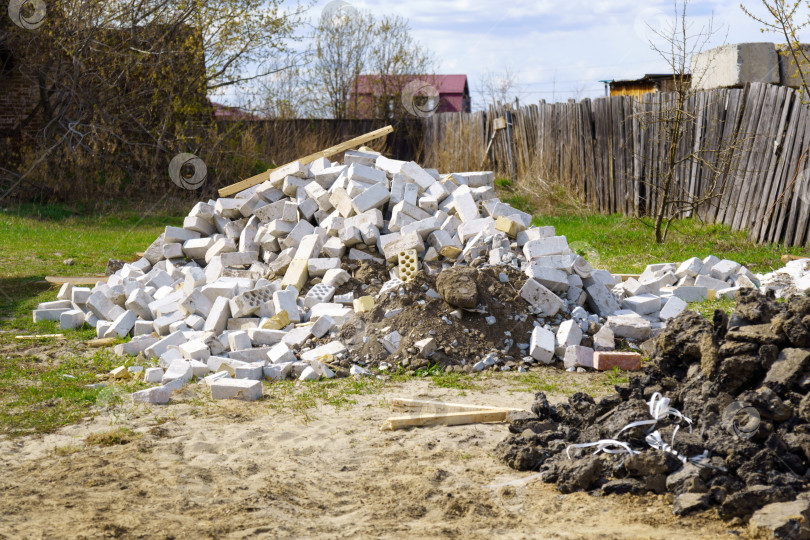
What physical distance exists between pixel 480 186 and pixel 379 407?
4.86 m

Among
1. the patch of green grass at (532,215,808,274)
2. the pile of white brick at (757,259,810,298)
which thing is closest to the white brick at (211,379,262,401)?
the pile of white brick at (757,259,810,298)

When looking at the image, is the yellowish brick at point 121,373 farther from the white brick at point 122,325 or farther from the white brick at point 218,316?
the white brick at point 122,325

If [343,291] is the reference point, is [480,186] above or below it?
above

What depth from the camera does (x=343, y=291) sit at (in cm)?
783

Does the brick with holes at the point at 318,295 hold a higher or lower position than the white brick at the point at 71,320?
higher

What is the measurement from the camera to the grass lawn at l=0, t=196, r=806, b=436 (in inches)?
228

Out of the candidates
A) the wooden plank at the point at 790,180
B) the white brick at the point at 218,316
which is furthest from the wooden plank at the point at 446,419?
the wooden plank at the point at 790,180

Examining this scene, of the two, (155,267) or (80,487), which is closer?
(80,487)

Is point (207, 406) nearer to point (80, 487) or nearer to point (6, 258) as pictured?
point (80, 487)

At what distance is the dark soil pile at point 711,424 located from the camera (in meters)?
3.65

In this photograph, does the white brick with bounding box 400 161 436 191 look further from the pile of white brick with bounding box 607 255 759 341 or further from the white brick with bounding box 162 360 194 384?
the white brick with bounding box 162 360 194 384

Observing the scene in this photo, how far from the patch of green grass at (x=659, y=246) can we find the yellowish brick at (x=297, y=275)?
4569 millimetres

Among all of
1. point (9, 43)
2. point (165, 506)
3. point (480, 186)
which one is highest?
point (9, 43)

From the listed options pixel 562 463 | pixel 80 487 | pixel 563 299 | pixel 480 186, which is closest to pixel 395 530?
pixel 562 463
